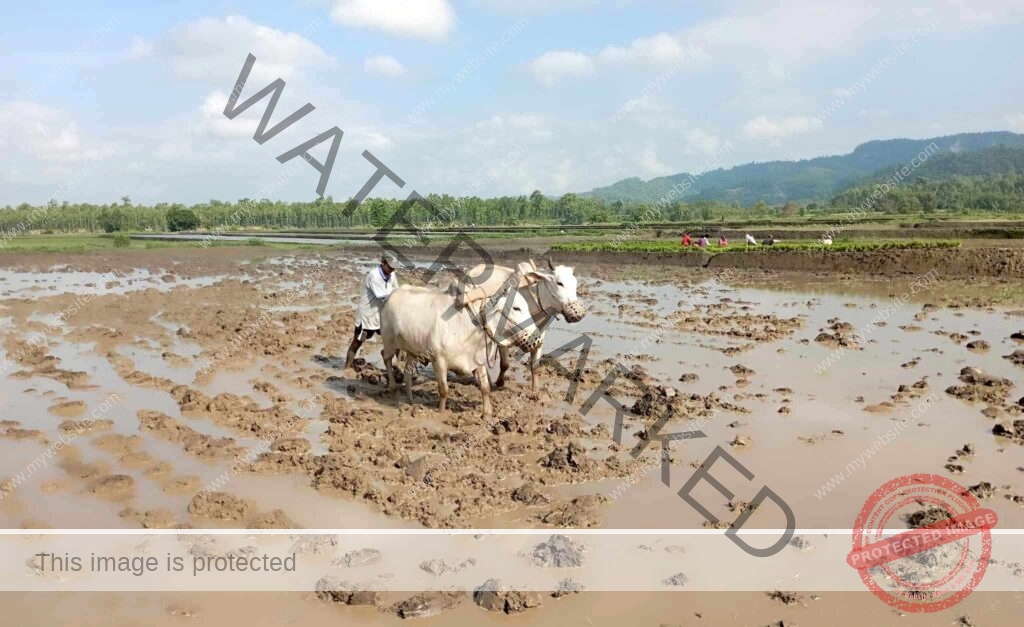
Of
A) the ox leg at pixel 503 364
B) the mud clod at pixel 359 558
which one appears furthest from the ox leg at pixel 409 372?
the mud clod at pixel 359 558

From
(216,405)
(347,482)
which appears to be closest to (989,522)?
(347,482)

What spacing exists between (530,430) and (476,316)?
161 cm

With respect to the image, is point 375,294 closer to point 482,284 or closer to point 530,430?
point 482,284

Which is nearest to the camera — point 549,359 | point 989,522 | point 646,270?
point 989,522

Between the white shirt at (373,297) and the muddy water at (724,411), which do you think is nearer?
the muddy water at (724,411)

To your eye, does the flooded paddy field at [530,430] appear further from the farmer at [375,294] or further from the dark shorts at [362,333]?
the farmer at [375,294]

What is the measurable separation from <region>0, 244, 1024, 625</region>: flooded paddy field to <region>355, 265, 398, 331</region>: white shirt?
0.92m

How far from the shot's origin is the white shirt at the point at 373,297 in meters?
10.3

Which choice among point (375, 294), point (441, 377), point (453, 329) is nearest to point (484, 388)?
point (441, 377)

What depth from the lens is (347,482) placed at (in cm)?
664

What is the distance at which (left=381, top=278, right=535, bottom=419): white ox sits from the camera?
28.1 feet

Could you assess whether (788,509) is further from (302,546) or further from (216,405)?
(216,405)

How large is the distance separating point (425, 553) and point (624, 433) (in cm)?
356

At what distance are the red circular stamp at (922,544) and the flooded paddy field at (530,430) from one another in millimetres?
168
